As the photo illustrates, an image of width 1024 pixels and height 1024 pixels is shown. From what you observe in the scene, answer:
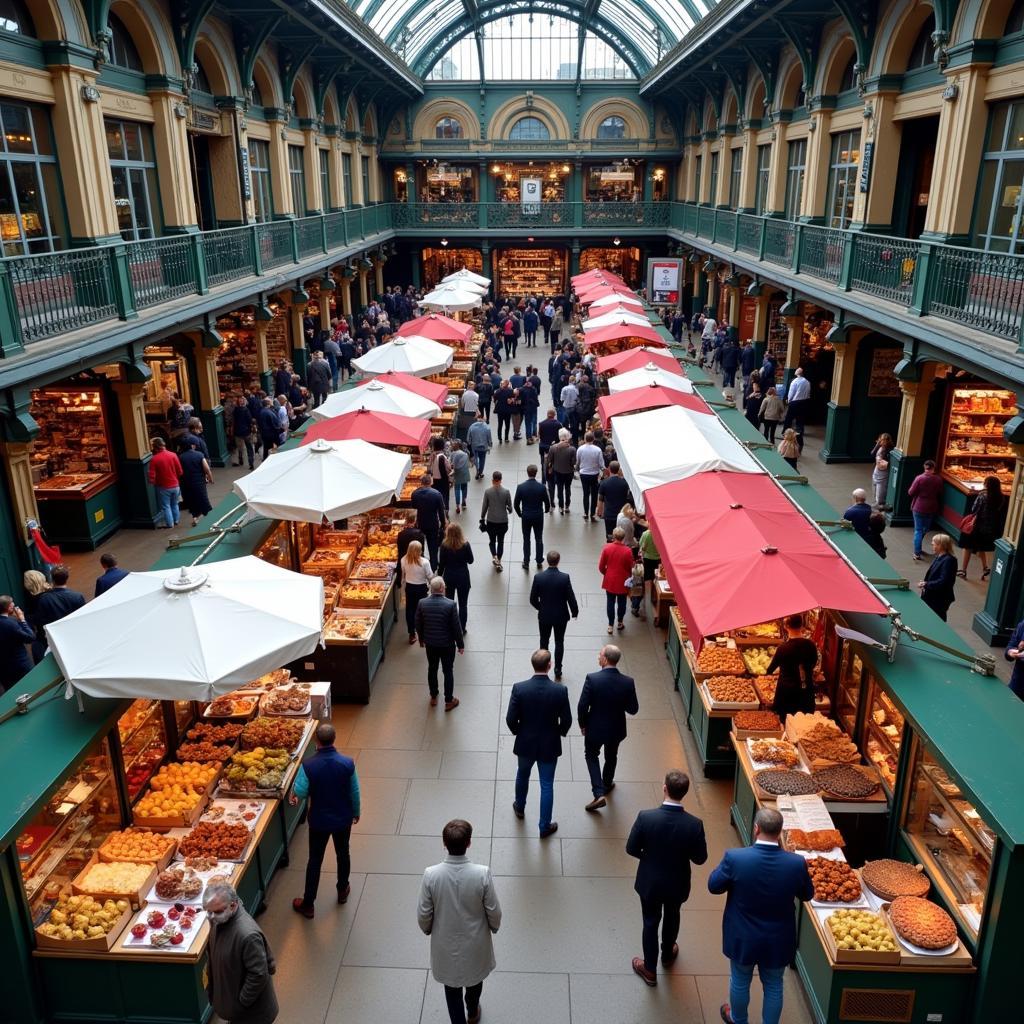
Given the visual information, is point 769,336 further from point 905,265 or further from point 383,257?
point 383,257

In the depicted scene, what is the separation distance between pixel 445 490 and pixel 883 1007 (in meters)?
9.67

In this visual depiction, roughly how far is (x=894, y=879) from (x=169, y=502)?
11.6m

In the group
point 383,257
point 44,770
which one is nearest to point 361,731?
point 44,770

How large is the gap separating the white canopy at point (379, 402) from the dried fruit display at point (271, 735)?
218 inches

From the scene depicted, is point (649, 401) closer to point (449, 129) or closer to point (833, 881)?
point (833, 881)

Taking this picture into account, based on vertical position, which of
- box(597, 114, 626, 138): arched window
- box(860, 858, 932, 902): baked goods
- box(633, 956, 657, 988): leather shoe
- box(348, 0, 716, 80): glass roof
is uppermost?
box(348, 0, 716, 80): glass roof

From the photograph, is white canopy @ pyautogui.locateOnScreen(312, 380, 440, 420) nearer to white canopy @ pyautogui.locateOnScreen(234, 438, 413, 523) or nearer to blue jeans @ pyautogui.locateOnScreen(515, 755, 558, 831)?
white canopy @ pyautogui.locateOnScreen(234, 438, 413, 523)

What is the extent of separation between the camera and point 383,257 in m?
34.9

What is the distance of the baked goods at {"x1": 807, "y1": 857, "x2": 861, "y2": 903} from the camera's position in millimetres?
5891

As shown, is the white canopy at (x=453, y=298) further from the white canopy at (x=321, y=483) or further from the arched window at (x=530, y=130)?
the arched window at (x=530, y=130)

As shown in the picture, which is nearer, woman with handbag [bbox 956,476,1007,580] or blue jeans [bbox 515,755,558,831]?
blue jeans [bbox 515,755,558,831]

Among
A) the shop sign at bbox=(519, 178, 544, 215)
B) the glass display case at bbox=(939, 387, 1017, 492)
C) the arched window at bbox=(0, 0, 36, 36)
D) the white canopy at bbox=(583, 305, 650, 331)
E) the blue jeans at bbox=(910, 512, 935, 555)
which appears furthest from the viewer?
the shop sign at bbox=(519, 178, 544, 215)

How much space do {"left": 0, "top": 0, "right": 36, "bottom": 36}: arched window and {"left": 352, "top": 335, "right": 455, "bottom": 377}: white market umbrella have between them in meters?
6.76

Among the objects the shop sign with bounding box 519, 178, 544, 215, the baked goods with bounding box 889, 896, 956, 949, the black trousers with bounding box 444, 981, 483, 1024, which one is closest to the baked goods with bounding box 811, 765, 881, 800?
the baked goods with bounding box 889, 896, 956, 949
